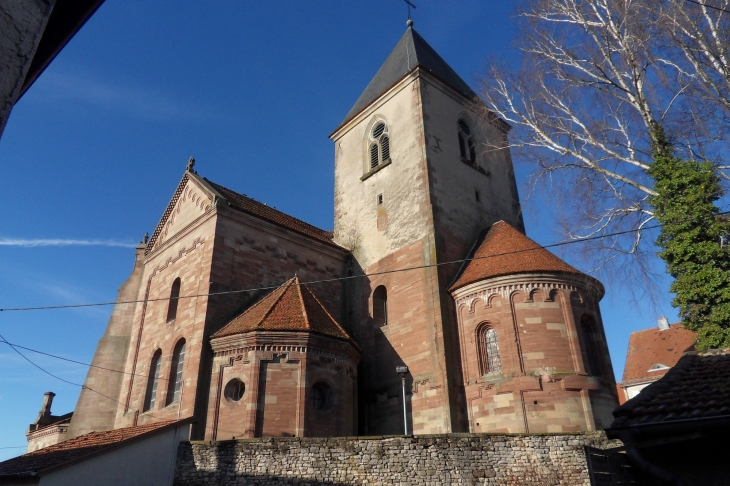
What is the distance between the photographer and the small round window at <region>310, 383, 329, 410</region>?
1664 cm

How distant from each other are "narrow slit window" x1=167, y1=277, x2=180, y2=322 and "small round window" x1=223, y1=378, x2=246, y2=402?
18.2 feet

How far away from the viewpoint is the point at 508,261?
1873cm

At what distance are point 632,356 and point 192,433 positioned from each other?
105 ft

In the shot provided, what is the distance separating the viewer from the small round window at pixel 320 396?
54.6 ft

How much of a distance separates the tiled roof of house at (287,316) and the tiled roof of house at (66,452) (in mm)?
3581

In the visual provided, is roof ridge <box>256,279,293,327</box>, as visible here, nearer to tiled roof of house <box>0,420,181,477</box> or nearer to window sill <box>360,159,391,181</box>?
tiled roof of house <box>0,420,181,477</box>

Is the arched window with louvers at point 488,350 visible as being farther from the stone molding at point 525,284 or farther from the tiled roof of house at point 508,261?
the tiled roof of house at point 508,261

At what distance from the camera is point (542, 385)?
16.2m

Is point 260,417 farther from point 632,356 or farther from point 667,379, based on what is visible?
point 632,356

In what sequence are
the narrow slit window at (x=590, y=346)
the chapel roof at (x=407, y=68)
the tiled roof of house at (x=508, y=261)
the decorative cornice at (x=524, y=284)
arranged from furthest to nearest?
the chapel roof at (x=407, y=68) < the tiled roof of house at (x=508, y=261) < the decorative cornice at (x=524, y=284) < the narrow slit window at (x=590, y=346)

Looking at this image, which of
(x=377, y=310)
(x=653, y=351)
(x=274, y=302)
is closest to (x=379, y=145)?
(x=377, y=310)

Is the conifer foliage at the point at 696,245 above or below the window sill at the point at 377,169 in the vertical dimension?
below

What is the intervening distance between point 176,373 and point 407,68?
17.2 m

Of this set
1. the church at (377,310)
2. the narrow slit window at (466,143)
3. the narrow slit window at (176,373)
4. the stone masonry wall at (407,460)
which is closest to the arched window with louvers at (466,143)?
the narrow slit window at (466,143)
